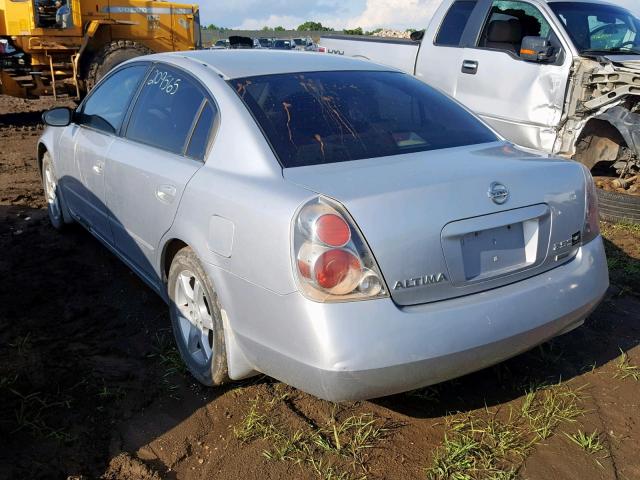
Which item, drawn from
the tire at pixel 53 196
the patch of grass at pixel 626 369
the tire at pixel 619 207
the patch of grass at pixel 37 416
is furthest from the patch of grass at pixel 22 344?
the tire at pixel 619 207

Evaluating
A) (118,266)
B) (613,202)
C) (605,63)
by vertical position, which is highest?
(605,63)

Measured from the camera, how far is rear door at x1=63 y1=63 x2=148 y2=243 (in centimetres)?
393

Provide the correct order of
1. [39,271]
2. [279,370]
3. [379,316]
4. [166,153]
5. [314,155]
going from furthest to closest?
[39,271]
[166,153]
[314,155]
[279,370]
[379,316]

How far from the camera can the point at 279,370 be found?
2.39m

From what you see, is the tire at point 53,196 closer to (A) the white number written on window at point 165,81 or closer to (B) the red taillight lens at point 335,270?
(A) the white number written on window at point 165,81

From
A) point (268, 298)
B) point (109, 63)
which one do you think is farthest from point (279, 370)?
point (109, 63)

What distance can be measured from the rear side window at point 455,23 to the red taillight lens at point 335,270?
18.1 feet

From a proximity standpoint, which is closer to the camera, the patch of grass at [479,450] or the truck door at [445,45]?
the patch of grass at [479,450]

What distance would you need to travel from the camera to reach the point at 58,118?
4.38 metres

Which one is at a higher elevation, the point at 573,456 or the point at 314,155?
the point at 314,155

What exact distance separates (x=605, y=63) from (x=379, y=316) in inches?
178

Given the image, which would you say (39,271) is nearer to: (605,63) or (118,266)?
(118,266)

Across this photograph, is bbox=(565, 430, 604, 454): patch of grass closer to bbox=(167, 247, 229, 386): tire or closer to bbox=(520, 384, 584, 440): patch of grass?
bbox=(520, 384, 584, 440): patch of grass

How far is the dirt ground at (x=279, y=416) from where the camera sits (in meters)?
2.46
